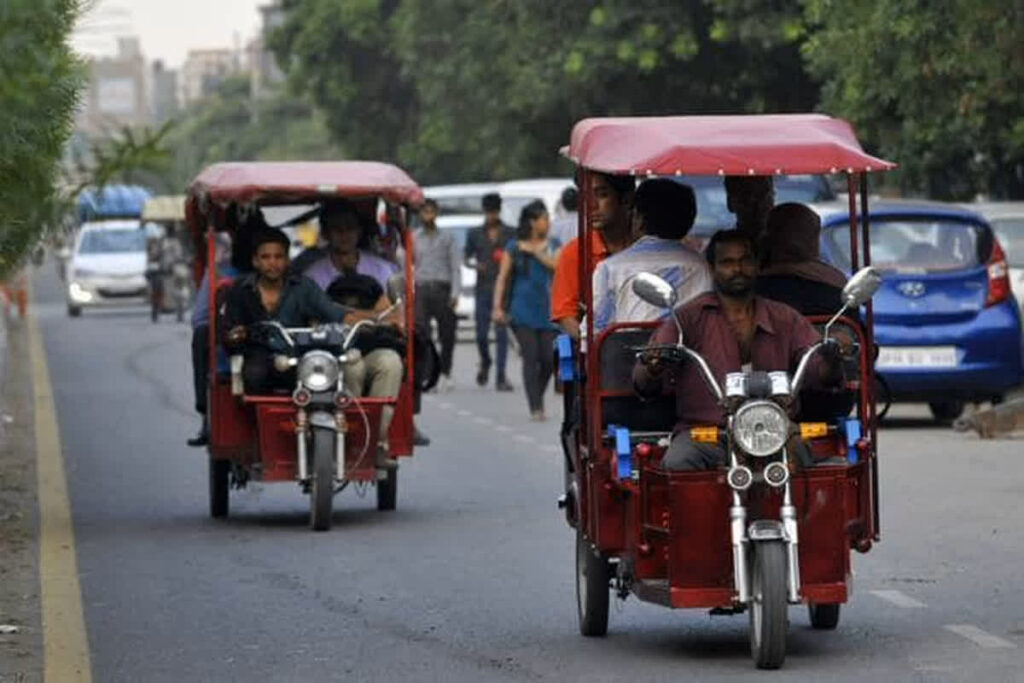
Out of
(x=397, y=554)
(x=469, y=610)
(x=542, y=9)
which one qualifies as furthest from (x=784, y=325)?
(x=542, y=9)

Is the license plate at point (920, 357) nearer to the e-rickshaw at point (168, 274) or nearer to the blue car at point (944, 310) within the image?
the blue car at point (944, 310)

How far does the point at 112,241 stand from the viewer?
184 ft

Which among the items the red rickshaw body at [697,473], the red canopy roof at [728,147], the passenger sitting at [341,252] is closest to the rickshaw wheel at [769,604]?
the red rickshaw body at [697,473]

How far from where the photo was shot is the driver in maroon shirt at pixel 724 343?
10242mm

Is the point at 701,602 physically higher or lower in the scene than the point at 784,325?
lower

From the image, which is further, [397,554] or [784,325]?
[397,554]

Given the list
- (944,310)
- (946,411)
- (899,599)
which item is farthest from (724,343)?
(946,411)

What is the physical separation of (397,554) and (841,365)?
450 cm

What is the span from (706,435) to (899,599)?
→ 7.46 feet

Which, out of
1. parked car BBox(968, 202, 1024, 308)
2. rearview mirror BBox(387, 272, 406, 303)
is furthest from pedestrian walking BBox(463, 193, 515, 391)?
rearview mirror BBox(387, 272, 406, 303)

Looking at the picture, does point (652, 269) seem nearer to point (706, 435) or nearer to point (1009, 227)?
point (706, 435)

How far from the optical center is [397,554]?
14.5 m

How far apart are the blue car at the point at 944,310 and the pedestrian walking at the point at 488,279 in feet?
24.4

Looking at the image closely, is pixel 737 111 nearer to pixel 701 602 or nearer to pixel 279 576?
pixel 279 576
